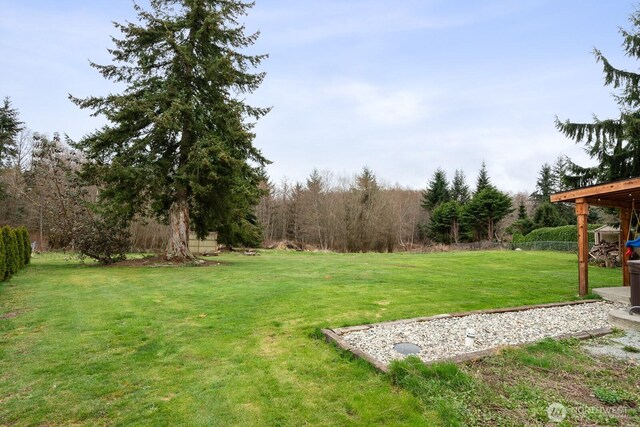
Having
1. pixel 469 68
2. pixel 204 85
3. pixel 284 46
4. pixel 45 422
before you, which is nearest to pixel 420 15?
pixel 469 68

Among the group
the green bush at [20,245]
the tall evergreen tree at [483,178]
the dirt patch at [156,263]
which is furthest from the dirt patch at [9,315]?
the tall evergreen tree at [483,178]

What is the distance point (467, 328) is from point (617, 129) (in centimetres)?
1201

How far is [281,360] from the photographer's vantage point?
150 inches

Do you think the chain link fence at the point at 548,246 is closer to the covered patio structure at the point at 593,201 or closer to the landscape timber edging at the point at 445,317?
the covered patio structure at the point at 593,201

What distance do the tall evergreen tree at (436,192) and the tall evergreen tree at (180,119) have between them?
3394 centimetres

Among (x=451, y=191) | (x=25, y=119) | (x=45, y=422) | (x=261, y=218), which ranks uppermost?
(x=25, y=119)

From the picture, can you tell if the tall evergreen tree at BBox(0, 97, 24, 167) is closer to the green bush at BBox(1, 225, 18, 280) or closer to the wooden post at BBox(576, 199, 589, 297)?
the green bush at BBox(1, 225, 18, 280)

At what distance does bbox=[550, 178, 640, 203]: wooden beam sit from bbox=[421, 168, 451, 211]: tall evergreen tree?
37407mm

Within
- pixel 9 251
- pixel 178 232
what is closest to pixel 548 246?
pixel 178 232

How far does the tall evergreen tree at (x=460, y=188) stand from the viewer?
46656mm

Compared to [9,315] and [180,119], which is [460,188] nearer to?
[180,119]

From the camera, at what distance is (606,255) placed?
15977 mm

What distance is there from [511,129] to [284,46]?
13.5m

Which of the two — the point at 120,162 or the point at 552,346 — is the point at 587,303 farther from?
the point at 120,162
